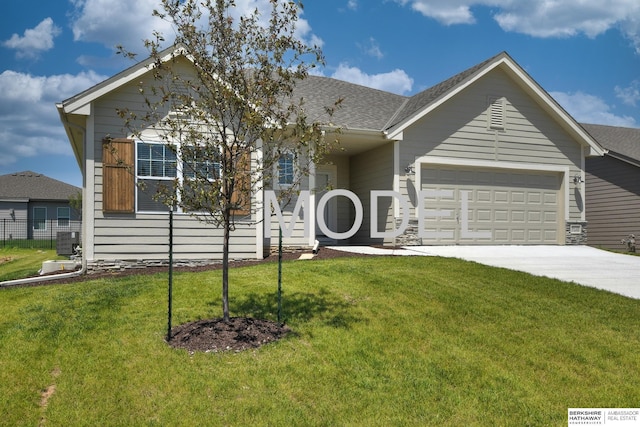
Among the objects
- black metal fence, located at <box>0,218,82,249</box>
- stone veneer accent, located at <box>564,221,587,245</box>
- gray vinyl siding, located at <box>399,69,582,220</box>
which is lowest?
black metal fence, located at <box>0,218,82,249</box>

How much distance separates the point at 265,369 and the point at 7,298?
17.8 feet

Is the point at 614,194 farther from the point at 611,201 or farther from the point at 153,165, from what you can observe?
the point at 153,165

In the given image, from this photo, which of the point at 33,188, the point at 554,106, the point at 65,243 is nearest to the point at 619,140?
the point at 554,106

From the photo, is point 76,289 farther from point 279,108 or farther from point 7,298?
point 279,108

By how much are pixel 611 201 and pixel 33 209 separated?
3181 cm

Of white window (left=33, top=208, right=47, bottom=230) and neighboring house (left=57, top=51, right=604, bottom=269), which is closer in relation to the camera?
neighboring house (left=57, top=51, right=604, bottom=269)

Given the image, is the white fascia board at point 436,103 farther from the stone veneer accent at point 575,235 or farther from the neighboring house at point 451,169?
the stone veneer accent at point 575,235

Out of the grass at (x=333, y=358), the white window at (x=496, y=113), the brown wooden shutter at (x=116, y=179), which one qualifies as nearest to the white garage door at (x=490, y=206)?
the white window at (x=496, y=113)

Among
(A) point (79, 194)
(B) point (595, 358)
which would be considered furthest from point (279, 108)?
(A) point (79, 194)

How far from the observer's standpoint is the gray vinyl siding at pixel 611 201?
703 inches

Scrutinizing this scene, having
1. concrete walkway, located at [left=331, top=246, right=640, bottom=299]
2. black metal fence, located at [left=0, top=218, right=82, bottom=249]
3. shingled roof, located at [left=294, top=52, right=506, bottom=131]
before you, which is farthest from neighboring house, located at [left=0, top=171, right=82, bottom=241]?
concrete walkway, located at [left=331, top=246, right=640, bottom=299]

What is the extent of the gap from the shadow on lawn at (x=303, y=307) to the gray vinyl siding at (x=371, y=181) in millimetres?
7016

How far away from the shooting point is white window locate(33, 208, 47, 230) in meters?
32.2

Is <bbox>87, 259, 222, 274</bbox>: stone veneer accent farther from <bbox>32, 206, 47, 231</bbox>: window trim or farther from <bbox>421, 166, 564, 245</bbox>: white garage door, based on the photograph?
<bbox>32, 206, 47, 231</bbox>: window trim
